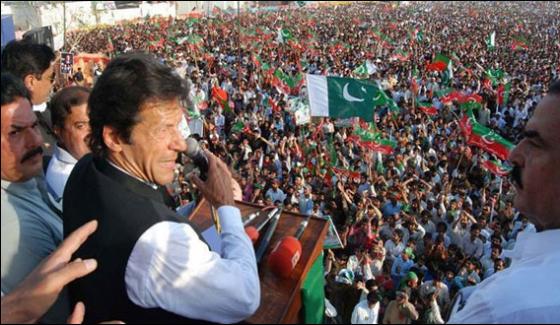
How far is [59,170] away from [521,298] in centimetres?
205

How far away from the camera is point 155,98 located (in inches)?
57.7

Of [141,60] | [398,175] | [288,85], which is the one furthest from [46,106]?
[288,85]

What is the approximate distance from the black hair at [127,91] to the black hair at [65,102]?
1223 mm

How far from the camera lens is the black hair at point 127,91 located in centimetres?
145

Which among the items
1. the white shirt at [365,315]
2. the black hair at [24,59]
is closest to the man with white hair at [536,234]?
the white shirt at [365,315]

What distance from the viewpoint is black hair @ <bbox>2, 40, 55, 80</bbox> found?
3.13 meters

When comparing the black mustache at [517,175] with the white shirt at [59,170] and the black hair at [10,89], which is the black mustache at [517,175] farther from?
the white shirt at [59,170]

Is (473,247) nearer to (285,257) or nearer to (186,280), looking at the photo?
(285,257)

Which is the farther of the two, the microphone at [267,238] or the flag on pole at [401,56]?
the flag on pole at [401,56]

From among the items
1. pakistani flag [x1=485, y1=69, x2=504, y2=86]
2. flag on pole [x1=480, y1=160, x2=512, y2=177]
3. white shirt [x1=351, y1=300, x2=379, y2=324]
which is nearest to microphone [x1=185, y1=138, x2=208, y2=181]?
white shirt [x1=351, y1=300, x2=379, y2=324]

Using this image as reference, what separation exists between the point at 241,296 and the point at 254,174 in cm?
669

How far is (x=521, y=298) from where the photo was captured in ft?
4.32

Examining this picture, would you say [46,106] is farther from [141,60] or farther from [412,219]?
[412,219]

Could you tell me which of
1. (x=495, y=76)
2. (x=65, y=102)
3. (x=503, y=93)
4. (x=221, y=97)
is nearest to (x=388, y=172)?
(x=221, y=97)
